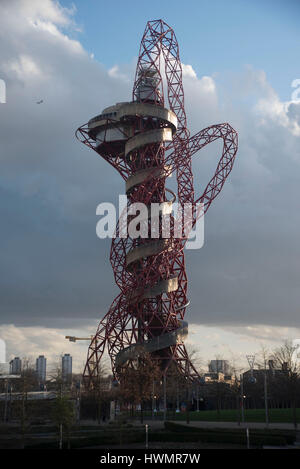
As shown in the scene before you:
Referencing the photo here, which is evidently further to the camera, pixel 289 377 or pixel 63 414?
pixel 289 377

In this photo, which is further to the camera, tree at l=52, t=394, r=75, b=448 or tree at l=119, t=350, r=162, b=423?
tree at l=119, t=350, r=162, b=423

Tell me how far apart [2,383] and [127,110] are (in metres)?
53.3

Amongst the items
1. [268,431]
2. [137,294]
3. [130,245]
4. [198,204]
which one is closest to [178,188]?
[198,204]

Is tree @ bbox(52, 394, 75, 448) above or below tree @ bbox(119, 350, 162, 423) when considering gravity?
below

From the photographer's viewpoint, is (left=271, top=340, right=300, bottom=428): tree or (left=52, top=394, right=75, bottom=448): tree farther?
(left=271, top=340, right=300, bottom=428): tree

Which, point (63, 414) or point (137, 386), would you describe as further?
point (137, 386)

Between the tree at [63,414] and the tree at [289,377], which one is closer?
the tree at [63,414]

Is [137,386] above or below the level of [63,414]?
above

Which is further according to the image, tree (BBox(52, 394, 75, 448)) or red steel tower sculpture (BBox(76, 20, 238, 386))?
red steel tower sculpture (BBox(76, 20, 238, 386))

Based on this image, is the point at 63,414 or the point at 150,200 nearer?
the point at 63,414

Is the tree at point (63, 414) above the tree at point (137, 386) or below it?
below

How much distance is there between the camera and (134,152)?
267 feet
